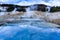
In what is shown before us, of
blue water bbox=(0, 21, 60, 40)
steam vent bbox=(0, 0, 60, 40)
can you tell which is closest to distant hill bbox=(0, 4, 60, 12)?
steam vent bbox=(0, 0, 60, 40)

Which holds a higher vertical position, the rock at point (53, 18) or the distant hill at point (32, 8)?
the distant hill at point (32, 8)

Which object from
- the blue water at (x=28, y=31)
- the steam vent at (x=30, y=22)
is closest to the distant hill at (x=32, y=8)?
the steam vent at (x=30, y=22)

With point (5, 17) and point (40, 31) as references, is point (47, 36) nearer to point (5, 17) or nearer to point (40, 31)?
point (40, 31)

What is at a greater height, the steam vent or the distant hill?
the distant hill

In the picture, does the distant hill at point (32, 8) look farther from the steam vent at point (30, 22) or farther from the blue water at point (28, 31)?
the blue water at point (28, 31)

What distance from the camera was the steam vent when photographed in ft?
4.72

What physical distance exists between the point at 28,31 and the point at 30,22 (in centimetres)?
11

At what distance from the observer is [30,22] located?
146 centimetres

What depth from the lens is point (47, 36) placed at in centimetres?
144

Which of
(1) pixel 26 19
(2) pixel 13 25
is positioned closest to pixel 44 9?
(1) pixel 26 19

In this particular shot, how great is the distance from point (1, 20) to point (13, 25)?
161mm

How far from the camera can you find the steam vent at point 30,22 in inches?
56.6

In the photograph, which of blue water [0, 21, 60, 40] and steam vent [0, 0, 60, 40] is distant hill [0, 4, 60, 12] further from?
blue water [0, 21, 60, 40]

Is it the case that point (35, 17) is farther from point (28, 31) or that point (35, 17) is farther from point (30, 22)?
point (28, 31)
